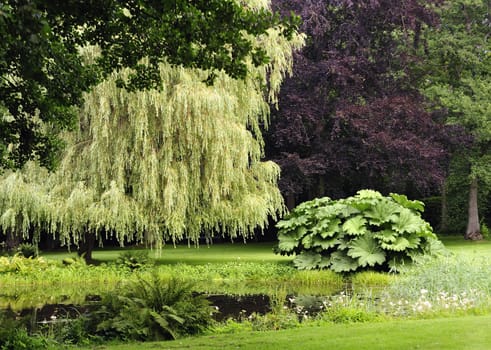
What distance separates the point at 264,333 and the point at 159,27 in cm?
404

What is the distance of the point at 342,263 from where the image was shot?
640 inches

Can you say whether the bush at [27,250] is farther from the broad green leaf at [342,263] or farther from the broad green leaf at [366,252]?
the broad green leaf at [366,252]

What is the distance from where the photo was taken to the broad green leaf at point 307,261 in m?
16.8

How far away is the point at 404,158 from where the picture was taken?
24750mm

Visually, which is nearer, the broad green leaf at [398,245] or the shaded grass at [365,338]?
the shaded grass at [365,338]

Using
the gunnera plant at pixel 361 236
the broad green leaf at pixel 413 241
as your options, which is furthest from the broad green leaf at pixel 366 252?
the broad green leaf at pixel 413 241

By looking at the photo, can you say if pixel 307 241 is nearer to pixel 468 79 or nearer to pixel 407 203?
pixel 407 203

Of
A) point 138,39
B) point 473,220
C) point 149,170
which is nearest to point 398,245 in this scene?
point 149,170

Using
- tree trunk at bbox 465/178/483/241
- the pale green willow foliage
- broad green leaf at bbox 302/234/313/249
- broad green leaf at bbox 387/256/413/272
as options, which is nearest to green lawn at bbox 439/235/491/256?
tree trunk at bbox 465/178/483/241

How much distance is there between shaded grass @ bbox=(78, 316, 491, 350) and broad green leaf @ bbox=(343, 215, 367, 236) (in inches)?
314

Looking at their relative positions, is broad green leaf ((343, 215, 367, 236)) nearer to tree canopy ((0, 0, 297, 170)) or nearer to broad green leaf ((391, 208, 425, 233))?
broad green leaf ((391, 208, 425, 233))

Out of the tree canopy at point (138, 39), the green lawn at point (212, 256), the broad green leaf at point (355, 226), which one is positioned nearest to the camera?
the tree canopy at point (138, 39)

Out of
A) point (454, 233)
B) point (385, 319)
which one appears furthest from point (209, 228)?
point (454, 233)

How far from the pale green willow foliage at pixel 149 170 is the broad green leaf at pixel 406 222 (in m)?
3.74
